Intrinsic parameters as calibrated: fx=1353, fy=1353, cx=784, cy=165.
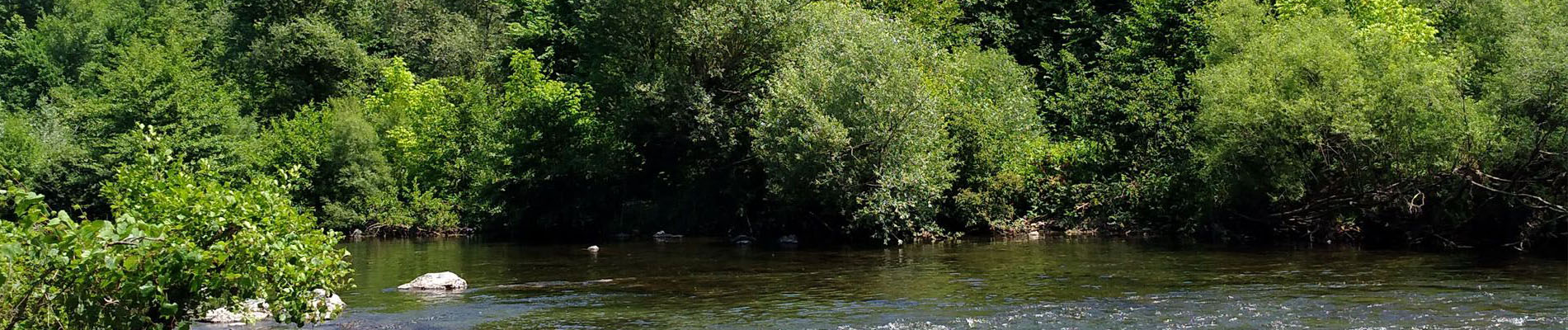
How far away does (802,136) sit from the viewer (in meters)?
35.6

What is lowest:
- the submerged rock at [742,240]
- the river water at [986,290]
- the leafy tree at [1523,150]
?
the river water at [986,290]

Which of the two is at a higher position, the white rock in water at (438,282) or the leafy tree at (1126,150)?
the leafy tree at (1126,150)

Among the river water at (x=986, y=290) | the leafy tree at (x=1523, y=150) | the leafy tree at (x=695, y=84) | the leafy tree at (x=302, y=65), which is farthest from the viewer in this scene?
the leafy tree at (x=302, y=65)

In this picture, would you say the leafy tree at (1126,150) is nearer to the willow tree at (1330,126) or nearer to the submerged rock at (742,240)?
the willow tree at (1330,126)

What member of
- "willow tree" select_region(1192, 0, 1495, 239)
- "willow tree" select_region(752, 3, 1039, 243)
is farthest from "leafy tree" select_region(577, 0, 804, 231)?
"willow tree" select_region(1192, 0, 1495, 239)

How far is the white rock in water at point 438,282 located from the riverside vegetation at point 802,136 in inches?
210

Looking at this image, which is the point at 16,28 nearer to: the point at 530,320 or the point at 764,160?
the point at 764,160

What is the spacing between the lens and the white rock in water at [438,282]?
82.9 ft

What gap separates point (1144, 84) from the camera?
4131 centimetres

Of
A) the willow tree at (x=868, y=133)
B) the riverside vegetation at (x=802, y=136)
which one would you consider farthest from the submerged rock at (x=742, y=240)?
the willow tree at (x=868, y=133)

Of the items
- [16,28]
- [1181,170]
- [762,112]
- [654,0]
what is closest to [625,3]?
[654,0]

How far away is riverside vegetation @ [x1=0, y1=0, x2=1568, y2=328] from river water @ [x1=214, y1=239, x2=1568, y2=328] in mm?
2397

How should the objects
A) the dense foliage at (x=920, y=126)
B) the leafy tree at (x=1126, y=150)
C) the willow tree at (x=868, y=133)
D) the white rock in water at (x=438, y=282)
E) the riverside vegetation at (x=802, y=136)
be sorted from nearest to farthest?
the riverside vegetation at (x=802, y=136), the white rock in water at (x=438, y=282), the dense foliage at (x=920, y=126), the willow tree at (x=868, y=133), the leafy tree at (x=1126, y=150)

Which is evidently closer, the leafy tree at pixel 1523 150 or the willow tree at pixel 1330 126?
the leafy tree at pixel 1523 150
